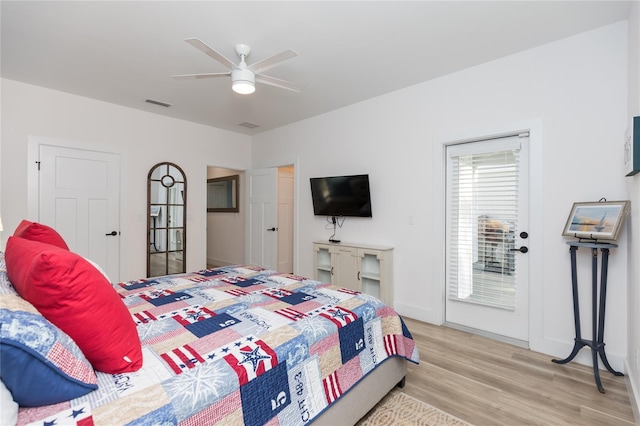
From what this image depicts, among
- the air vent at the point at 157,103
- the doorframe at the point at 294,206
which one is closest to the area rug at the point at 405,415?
the doorframe at the point at 294,206

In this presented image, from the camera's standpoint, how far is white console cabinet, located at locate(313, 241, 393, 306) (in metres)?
3.60

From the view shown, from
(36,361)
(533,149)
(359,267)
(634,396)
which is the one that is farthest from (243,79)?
(634,396)

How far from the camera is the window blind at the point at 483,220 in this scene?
2.93m

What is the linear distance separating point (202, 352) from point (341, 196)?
10.1 ft

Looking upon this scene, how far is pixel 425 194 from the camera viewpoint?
3398 mm

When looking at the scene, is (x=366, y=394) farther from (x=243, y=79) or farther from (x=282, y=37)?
(x=282, y=37)

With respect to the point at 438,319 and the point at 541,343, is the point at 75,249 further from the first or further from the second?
the point at 541,343

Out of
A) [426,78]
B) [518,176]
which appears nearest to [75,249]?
[426,78]

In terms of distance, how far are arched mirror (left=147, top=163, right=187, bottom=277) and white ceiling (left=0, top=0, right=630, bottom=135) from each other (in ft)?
4.43

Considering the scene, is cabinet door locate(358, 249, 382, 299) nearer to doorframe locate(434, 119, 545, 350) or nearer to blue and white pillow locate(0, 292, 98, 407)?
doorframe locate(434, 119, 545, 350)

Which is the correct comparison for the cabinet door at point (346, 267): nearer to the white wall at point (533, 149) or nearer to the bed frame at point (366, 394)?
the white wall at point (533, 149)

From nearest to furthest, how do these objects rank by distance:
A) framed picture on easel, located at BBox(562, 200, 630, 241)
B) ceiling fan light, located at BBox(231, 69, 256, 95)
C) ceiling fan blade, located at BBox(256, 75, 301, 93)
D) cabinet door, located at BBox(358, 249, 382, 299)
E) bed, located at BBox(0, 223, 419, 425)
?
1. bed, located at BBox(0, 223, 419, 425)
2. framed picture on easel, located at BBox(562, 200, 630, 241)
3. ceiling fan light, located at BBox(231, 69, 256, 95)
4. ceiling fan blade, located at BBox(256, 75, 301, 93)
5. cabinet door, located at BBox(358, 249, 382, 299)

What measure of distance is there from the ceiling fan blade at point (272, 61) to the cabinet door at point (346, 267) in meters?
2.33

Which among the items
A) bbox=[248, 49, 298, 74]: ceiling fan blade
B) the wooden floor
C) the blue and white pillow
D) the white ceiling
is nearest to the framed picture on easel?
the wooden floor
